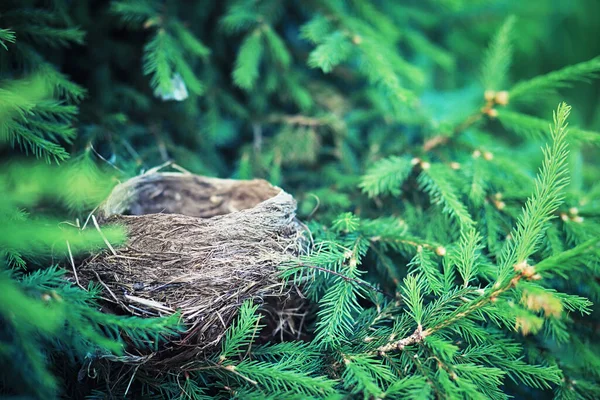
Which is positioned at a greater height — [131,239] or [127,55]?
[127,55]

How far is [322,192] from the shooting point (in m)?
1.99

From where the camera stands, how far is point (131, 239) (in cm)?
147

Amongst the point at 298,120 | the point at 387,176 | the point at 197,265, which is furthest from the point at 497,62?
the point at 197,265

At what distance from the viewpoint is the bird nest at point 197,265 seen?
136cm

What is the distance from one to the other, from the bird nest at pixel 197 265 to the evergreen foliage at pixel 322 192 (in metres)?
0.06

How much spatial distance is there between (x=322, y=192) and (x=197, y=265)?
748 millimetres

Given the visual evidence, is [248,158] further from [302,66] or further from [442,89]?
[442,89]

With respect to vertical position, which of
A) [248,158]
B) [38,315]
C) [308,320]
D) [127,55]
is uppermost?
[127,55]

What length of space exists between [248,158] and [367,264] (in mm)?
796

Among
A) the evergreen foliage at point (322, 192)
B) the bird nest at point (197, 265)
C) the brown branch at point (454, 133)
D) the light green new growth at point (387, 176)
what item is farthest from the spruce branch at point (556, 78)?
the bird nest at point (197, 265)

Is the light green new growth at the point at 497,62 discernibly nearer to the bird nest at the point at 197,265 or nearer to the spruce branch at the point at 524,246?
the spruce branch at the point at 524,246

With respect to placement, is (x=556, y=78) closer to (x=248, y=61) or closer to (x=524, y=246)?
(x=524, y=246)

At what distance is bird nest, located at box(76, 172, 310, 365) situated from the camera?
1356 mm

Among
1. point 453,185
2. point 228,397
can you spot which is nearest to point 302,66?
point 453,185
